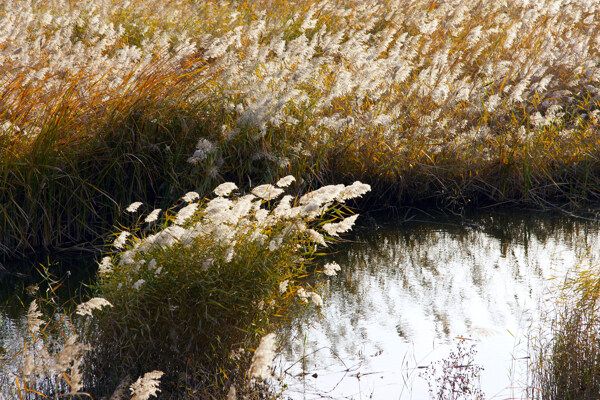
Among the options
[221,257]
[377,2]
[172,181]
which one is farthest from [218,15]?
[221,257]

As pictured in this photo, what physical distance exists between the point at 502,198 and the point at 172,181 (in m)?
3.12

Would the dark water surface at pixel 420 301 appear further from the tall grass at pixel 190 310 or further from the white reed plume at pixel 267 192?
the white reed plume at pixel 267 192

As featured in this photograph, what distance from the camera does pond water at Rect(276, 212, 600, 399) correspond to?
11.0ft

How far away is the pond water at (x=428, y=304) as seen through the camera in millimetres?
3346

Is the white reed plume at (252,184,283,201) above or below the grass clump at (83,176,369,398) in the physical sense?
above

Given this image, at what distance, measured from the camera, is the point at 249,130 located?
225 inches

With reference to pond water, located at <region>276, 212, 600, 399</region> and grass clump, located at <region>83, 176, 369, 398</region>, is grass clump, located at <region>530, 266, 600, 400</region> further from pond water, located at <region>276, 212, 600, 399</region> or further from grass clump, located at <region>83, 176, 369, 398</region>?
grass clump, located at <region>83, 176, 369, 398</region>

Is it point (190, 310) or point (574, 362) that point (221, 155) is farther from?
point (574, 362)

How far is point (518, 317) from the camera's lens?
4.05m

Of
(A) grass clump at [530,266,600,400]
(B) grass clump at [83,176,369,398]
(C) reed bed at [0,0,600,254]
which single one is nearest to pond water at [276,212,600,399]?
(A) grass clump at [530,266,600,400]

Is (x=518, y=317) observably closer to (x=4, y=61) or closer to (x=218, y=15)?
(x=4, y=61)

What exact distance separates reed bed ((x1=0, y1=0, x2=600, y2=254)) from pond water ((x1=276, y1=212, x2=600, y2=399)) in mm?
595

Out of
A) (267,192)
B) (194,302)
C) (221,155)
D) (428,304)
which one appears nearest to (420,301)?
(428,304)

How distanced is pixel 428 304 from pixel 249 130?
2.18 metres
